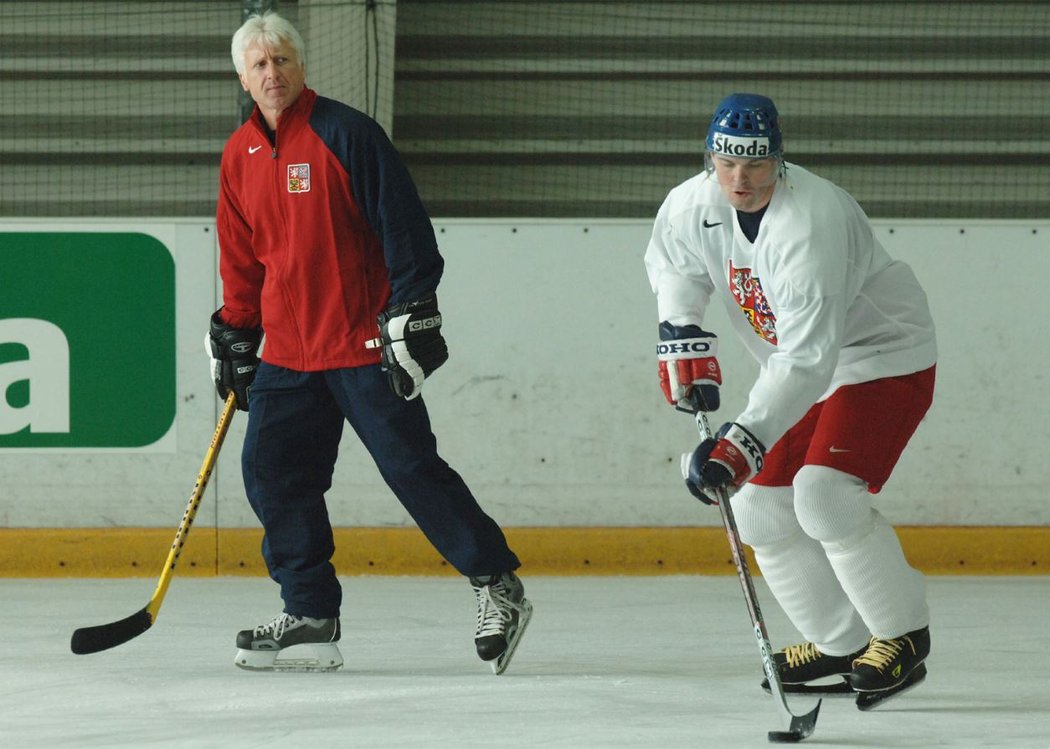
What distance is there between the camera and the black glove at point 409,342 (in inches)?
137

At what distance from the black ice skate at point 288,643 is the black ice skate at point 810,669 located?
971 mm

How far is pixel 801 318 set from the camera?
299 cm

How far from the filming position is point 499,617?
11.9ft

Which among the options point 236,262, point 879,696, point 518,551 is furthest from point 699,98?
point 879,696

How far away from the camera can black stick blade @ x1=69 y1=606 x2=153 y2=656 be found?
3654mm

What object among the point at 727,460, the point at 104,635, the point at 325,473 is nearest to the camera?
the point at 727,460

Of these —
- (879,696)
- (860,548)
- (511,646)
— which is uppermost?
(860,548)

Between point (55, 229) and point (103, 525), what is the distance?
3.08 ft

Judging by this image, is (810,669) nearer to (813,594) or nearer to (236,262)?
(813,594)

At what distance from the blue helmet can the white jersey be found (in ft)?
0.38

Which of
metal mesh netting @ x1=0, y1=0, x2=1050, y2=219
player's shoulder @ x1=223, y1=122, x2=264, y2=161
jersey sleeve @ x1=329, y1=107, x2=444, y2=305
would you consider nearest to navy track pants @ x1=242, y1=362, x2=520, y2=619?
jersey sleeve @ x1=329, y1=107, x2=444, y2=305

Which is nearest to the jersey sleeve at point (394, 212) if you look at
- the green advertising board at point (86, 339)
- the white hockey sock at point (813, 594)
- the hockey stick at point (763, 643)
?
the hockey stick at point (763, 643)

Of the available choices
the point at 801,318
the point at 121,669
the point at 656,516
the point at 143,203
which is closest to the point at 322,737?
the point at 121,669

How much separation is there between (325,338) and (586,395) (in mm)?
1730
